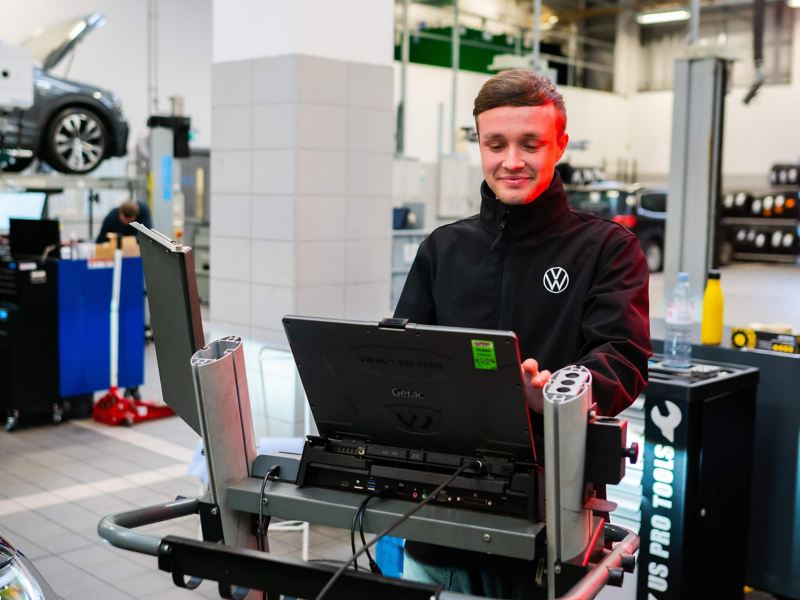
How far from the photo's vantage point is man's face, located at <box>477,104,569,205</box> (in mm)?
1612

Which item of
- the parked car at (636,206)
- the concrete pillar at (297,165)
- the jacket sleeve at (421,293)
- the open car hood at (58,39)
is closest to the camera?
the jacket sleeve at (421,293)

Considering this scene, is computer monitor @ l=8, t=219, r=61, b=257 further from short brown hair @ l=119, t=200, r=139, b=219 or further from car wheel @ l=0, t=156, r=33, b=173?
car wheel @ l=0, t=156, r=33, b=173

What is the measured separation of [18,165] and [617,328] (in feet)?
27.9

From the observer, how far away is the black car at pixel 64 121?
884cm

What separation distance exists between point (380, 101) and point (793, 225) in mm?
13428

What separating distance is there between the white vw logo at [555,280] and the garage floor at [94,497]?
1820mm

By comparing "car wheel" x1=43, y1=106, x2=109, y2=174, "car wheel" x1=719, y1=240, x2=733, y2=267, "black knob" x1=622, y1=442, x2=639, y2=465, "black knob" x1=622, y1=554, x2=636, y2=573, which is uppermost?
"car wheel" x1=43, y1=106, x2=109, y2=174

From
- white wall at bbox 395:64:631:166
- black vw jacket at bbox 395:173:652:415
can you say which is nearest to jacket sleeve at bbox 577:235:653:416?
black vw jacket at bbox 395:173:652:415

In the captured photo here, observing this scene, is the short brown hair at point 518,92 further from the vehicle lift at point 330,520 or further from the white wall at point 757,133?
the white wall at point 757,133

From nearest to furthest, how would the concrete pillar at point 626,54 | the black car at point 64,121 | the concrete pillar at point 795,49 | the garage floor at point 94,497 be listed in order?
1. the garage floor at point 94,497
2. the black car at point 64,121
3. the concrete pillar at point 795,49
4. the concrete pillar at point 626,54

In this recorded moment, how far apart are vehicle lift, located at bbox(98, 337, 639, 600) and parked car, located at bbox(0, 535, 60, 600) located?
0.74m

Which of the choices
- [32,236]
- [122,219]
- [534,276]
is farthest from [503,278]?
[122,219]

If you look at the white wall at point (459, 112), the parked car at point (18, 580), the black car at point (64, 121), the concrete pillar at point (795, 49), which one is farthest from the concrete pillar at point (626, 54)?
the parked car at point (18, 580)

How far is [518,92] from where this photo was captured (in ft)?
5.25
